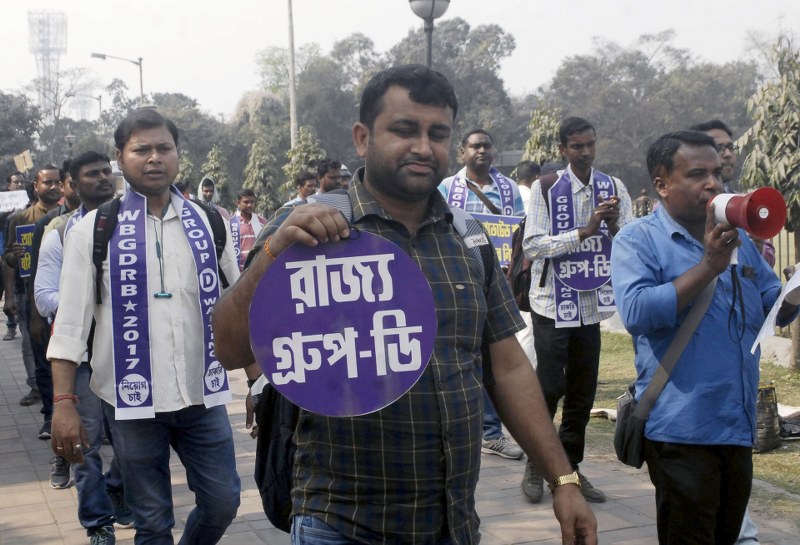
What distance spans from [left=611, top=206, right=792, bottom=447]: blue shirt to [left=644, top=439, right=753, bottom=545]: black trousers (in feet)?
0.19

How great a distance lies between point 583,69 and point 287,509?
2970 inches

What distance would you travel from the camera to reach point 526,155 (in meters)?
19.6

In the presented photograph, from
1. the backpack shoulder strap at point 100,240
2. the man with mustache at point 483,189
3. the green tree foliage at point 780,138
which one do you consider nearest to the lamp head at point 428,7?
the green tree foliage at point 780,138

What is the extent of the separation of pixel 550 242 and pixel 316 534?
11.6 feet

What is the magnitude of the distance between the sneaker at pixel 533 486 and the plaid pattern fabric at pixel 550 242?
901 mm

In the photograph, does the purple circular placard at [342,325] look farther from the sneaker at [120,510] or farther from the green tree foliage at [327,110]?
the green tree foliage at [327,110]

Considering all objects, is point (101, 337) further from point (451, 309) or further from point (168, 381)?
point (451, 309)

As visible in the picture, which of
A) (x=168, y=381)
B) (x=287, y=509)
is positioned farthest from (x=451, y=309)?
(x=168, y=381)

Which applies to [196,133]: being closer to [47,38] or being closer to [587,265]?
[587,265]

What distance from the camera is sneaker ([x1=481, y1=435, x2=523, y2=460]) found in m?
6.87

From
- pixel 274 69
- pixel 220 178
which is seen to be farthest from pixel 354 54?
pixel 220 178

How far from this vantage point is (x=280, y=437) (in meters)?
2.68

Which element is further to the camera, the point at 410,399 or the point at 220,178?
the point at 220,178

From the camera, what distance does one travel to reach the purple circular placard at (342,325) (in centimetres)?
231
